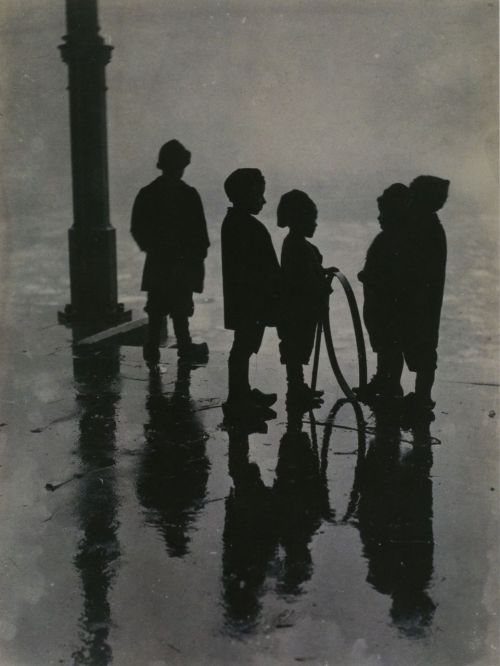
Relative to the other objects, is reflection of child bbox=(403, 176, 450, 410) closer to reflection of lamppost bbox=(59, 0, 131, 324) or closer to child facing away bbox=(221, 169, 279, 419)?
child facing away bbox=(221, 169, 279, 419)

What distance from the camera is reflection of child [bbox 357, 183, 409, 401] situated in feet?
16.5

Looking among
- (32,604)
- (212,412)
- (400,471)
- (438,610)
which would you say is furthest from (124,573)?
(212,412)

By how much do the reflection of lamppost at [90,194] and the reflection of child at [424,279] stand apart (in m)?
4.20

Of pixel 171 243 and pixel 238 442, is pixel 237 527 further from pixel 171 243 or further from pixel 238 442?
pixel 171 243

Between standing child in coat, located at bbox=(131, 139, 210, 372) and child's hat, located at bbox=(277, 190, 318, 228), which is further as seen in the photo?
standing child in coat, located at bbox=(131, 139, 210, 372)

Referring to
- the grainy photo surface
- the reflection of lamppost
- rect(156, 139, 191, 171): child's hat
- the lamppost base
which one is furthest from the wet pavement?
the reflection of lamppost

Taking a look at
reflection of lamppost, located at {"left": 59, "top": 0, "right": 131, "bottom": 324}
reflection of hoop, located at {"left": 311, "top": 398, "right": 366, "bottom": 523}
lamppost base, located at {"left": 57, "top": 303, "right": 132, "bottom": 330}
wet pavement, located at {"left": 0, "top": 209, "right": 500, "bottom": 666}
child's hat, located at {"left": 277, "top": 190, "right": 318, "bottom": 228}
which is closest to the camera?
wet pavement, located at {"left": 0, "top": 209, "right": 500, "bottom": 666}

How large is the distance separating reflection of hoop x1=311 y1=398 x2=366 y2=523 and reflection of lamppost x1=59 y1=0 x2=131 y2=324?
12.6ft

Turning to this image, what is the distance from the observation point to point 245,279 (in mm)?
4859

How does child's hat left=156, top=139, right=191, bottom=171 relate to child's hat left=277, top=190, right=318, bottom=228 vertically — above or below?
above

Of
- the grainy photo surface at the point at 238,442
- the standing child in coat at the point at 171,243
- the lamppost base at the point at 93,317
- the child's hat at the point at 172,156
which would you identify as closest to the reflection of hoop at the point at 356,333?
the grainy photo surface at the point at 238,442

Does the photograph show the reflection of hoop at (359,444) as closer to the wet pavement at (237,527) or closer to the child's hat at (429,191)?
the wet pavement at (237,527)

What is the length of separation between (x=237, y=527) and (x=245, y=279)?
1909 millimetres

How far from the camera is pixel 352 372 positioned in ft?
20.7
